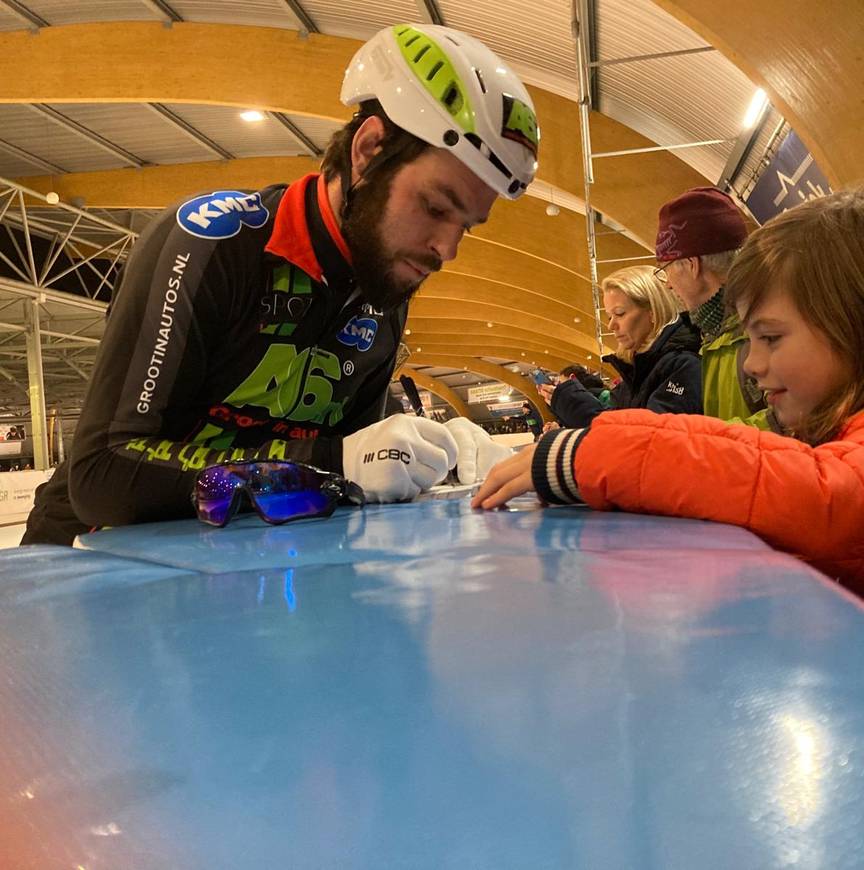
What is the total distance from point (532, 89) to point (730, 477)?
693cm

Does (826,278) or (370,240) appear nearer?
(826,278)

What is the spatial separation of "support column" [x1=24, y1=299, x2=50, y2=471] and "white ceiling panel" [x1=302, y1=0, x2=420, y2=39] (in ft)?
17.9

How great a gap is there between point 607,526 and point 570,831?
65 cm

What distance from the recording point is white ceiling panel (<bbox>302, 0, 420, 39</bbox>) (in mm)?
5605

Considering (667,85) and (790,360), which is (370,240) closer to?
(790,360)

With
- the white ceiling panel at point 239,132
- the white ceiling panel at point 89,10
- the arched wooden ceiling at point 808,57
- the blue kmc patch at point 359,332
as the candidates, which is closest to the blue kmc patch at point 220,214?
the blue kmc patch at point 359,332

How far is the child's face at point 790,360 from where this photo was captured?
3.77 ft

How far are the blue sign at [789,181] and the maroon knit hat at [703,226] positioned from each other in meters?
1.70

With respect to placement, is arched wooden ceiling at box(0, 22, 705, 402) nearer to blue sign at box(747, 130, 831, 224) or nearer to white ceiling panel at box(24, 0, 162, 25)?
white ceiling panel at box(24, 0, 162, 25)

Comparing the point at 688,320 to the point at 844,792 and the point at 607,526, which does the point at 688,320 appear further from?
the point at 844,792

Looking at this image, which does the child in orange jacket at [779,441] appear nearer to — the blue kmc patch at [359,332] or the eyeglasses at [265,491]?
the eyeglasses at [265,491]

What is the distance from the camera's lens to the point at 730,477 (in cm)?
89

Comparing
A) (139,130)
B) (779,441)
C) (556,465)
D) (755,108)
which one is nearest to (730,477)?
(779,441)

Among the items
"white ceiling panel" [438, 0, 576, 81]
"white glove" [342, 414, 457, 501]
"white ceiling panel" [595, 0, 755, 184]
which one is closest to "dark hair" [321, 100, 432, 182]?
"white glove" [342, 414, 457, 501]
